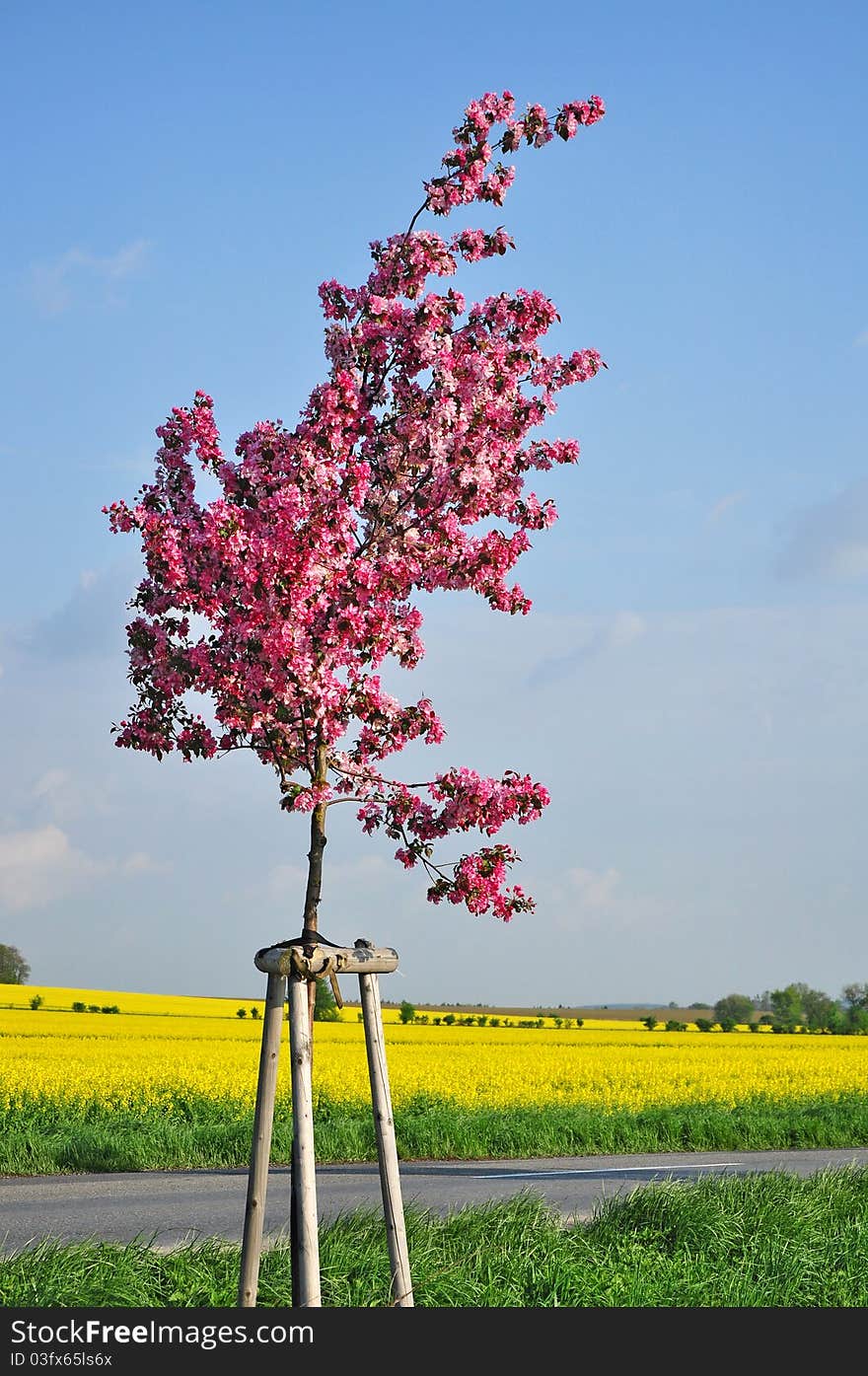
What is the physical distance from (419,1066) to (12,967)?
3236 inches

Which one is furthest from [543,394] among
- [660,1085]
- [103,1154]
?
[660,1085]

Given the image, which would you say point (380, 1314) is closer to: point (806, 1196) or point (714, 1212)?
point (714, 1212)

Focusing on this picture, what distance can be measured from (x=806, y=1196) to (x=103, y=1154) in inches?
372

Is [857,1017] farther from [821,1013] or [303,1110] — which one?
[303,1110]

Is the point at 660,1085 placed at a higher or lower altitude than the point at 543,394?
lower

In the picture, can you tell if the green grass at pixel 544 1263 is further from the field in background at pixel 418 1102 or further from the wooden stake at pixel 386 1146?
the field in background at pixel 418 1102

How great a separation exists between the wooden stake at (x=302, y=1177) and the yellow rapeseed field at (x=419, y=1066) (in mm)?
14911

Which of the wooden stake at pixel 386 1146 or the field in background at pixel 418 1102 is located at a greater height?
the wooden stake at pixel 386 1146

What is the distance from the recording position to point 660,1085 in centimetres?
2891

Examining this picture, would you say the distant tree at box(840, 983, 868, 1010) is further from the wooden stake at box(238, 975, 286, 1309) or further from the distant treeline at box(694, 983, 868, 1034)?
the wooden stake at box(238, 975, 286, 1309)

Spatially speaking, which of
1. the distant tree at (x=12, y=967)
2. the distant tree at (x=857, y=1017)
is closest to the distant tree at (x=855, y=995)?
the distant tree at (x=857, y=1017)

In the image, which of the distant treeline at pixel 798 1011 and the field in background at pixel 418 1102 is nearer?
the field in background at pixel 418 1102

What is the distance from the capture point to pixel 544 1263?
8.41m

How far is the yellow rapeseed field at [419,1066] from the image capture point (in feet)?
75.2
